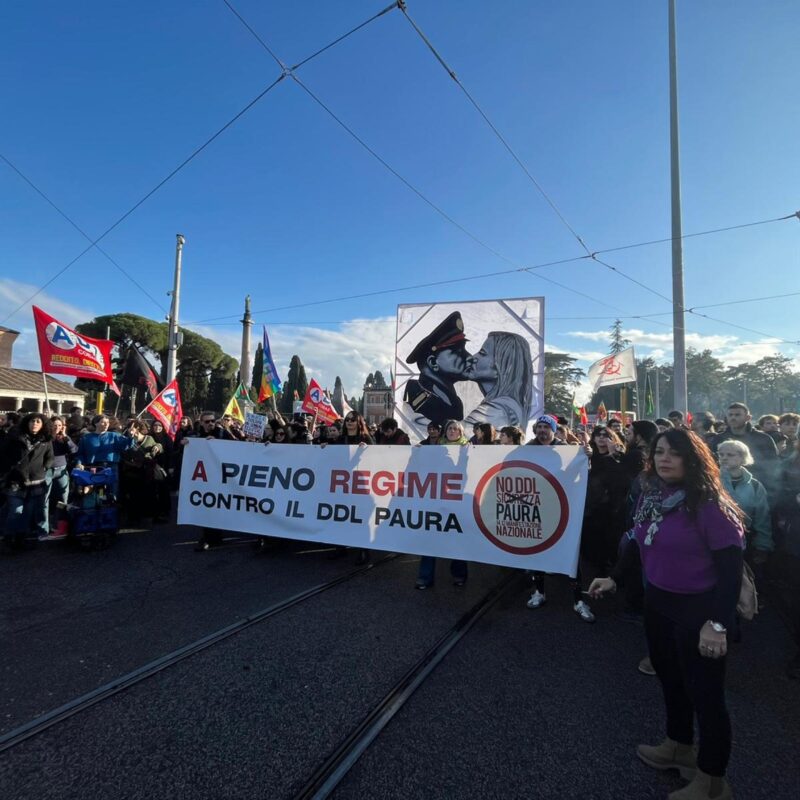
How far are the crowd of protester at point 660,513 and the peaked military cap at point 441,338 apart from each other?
7.20 feet

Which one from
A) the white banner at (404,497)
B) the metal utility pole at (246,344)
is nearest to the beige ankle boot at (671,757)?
the white banner at (404,497)

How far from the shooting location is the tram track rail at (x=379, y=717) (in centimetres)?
224

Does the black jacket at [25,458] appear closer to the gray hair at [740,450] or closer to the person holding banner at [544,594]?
the person holding banner at [544,594]

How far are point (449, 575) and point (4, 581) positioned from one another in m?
4.96

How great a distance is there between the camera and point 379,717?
9.02ft

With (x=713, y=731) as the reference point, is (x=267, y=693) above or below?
below

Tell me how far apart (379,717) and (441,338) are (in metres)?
6.28

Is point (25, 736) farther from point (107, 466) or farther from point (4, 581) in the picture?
point (107, 466)

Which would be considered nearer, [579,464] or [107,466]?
[579,464]

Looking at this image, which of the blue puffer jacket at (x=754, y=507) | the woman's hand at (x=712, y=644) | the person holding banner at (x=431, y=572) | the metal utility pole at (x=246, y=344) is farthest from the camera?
the metal utility pole at (x=246, y=344)

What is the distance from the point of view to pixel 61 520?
6.87 meters

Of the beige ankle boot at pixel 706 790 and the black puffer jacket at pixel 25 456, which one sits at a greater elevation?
the black puffer jacket at pixel 25 456

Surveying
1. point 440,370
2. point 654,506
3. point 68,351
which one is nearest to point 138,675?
point 654,506

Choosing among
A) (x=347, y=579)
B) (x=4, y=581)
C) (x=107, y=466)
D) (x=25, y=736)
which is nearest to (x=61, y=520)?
(x=107, y=466)
